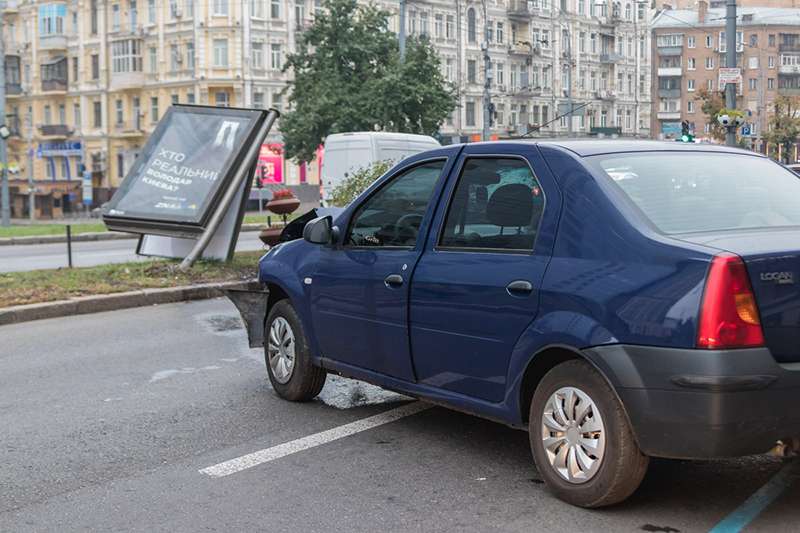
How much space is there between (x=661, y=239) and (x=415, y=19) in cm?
6588

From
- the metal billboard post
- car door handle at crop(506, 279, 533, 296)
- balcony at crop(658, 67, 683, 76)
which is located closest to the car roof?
car door handle at crop(506, 279, 533, 296)

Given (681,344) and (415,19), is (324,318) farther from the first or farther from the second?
(415,19)

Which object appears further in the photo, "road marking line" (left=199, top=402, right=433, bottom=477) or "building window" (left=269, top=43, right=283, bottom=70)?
"building window" (left=269, top=43, right=283, bottom=70)

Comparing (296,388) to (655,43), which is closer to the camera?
(296,388)

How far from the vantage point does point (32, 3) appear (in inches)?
2867

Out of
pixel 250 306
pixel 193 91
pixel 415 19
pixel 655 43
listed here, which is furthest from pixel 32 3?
pixel 250 306

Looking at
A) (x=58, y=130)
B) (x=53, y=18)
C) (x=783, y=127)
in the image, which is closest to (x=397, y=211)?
(x=58, y=130)

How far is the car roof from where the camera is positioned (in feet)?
17.0

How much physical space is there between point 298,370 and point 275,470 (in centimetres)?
146

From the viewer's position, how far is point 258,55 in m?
62.7

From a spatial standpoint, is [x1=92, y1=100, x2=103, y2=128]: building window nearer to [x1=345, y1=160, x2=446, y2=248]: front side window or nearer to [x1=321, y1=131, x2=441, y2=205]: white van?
[x1=321, y1=131, x2=441, y2=205]: white van

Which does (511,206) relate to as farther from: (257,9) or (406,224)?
(257,9)

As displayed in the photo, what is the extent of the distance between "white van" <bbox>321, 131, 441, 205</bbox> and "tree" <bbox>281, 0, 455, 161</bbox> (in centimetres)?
1402

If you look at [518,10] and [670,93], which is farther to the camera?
[670,93]
